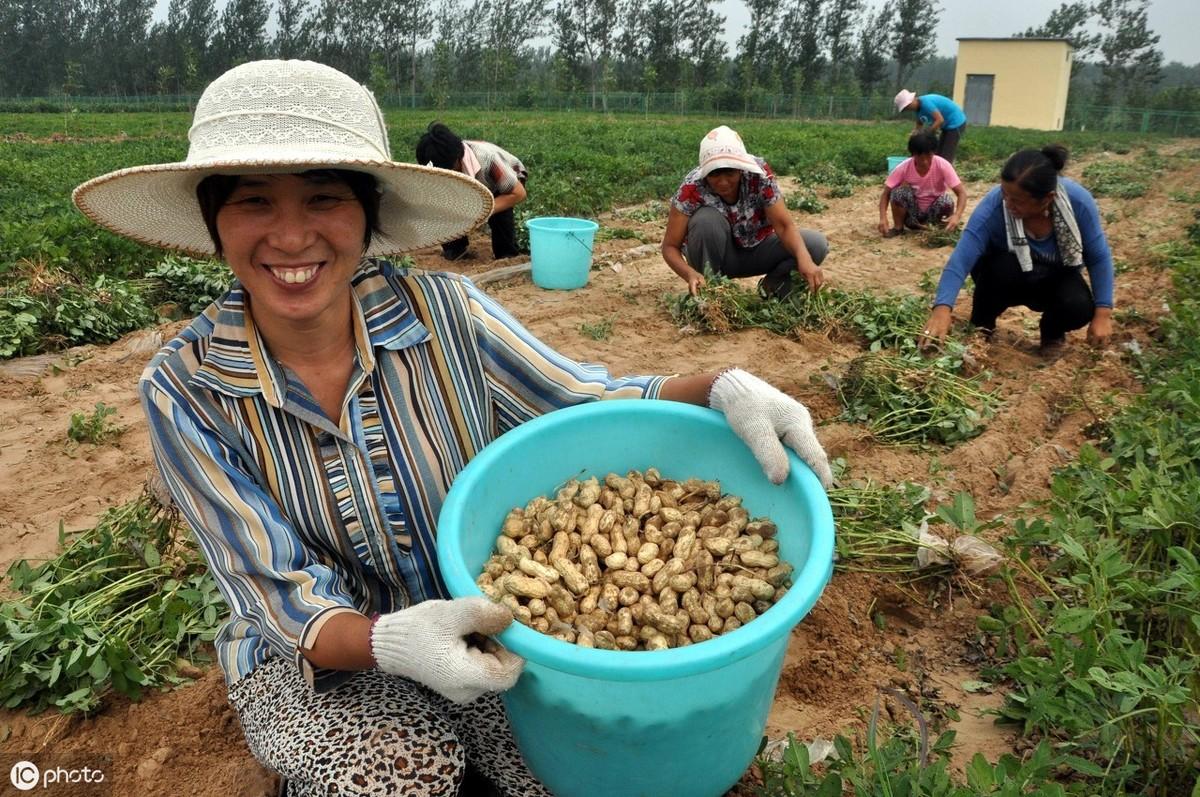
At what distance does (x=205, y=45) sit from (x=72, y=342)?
68.0 metres

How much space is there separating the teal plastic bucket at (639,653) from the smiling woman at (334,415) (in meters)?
0.09

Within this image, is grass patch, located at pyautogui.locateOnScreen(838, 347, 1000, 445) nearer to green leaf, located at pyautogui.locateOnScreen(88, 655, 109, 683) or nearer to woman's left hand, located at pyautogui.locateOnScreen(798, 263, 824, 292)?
woman's left hand, located at pyautogui.locateOnScreen(798, 263, 824, 292)

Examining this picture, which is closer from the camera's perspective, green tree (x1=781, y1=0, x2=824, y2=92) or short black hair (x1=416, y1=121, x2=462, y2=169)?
short black hair (x1=416, y1=121, x2=462, y2=169)

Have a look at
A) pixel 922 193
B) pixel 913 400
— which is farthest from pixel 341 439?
pixel 922 193

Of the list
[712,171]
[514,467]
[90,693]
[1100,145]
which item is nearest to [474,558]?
[514,467]

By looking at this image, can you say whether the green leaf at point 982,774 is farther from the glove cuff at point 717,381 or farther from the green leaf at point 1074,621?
the glove cuff at point 717,381

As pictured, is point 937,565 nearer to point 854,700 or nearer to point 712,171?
point 854,700

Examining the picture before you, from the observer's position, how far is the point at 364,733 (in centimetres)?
136

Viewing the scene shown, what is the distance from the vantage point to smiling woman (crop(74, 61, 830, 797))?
130 centimetres

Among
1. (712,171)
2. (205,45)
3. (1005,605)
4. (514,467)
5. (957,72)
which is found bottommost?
(1005,605)

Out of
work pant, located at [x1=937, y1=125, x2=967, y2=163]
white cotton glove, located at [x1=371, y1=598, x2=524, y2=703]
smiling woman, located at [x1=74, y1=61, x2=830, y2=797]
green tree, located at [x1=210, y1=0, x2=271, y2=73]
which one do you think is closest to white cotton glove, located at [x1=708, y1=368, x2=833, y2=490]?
smiling woman, located at [x1=74, y1=61, x2=830, y2=797]

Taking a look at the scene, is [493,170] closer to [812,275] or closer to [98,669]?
[812,275]

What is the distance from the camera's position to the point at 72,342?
15.2 feet

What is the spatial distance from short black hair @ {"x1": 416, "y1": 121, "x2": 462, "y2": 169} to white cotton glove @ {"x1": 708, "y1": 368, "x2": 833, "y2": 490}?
434 centimetres
